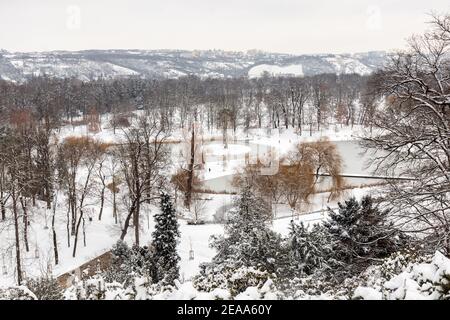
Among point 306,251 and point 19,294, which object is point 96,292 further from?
point 306,251

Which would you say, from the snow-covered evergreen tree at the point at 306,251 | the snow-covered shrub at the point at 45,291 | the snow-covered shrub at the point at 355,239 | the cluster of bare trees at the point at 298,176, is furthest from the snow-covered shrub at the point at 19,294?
the cluster of bare trees at the point at 298,176

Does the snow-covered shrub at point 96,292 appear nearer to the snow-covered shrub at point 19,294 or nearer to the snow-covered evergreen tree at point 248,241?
the snow-covered shrub at point 19,294

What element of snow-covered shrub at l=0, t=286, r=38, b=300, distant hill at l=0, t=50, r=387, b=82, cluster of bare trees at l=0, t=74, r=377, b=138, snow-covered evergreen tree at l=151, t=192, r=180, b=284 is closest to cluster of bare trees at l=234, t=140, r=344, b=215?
snow-covered evergreen tree at l=151, t=192, r=180, b=284

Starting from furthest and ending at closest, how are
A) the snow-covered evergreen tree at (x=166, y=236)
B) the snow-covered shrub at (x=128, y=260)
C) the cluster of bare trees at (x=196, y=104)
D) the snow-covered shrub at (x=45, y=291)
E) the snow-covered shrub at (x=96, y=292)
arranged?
the cluster of bare trees at (x=196, y=104) → the snow-covered evergreen tree at (x=166, y=236) → the snow-covered shrub at (x=128, y=260) → the snow-covered shrub at (x=45, y=291) → the snow-covered shrub at (x=96, y=292)

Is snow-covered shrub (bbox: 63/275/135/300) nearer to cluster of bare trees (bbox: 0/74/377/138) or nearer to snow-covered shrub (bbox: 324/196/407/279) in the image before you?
snow-covered shrub (bbox: 324/196/407/279)

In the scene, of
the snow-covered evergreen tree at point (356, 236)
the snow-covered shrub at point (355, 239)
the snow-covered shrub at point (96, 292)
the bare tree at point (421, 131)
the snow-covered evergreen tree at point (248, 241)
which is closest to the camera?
the snow-covered shrub at point (96, 292)

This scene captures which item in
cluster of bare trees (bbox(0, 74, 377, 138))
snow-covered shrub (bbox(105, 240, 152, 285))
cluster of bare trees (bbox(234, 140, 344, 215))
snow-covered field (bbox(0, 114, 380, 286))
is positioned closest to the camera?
snow-covered shrub (bbox(105, 240, 152, 285))
